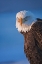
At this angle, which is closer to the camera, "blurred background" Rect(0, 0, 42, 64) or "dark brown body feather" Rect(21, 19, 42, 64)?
"dark brown body feather" Rect(21, 19, 42, 64)

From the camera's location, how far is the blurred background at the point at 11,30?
6.89 ft

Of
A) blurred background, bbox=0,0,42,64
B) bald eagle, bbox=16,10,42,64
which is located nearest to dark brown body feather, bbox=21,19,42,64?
bald eagle, bbox=16,10,42,64

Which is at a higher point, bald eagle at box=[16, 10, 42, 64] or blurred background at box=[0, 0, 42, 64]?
blurred background at box=[0, 0, 42, 64]

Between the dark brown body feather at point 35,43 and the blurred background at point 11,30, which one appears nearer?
the dark brown body feather at point 35,43

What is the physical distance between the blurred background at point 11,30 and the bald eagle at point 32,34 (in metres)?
0.51

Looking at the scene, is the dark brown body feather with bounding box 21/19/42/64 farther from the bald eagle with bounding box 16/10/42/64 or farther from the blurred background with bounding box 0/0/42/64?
the blurred background with bounding box 0/0/42/64

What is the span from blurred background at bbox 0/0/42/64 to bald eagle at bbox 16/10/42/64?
506 mm

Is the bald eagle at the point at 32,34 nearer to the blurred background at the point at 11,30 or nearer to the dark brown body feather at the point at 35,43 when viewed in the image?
the dark brown body feather at the point at 35,43

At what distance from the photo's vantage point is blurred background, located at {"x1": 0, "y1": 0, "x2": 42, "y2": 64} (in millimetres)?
2100

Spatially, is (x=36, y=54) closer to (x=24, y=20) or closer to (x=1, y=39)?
(x=24, y=20)

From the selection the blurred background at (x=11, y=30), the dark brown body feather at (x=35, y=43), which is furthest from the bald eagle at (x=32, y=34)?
the blurred background at (x=11, y=30)

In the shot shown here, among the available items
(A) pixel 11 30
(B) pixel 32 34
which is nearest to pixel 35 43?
(B) pixel 32 34

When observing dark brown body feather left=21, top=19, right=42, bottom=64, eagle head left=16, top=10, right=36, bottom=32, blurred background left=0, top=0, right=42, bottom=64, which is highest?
blurred background left=0, top=0, right=42, bottom=64

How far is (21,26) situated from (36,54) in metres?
0.19
